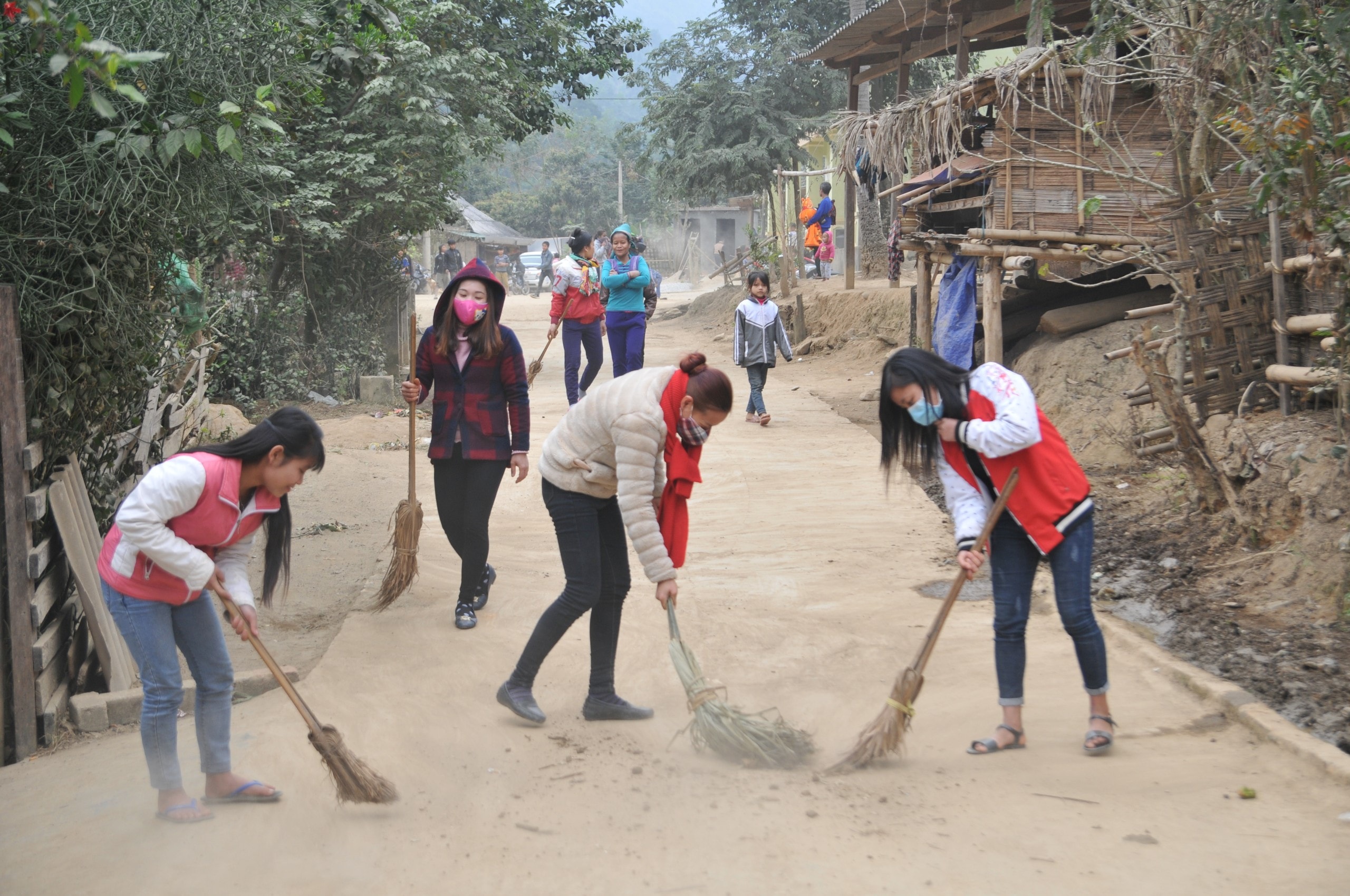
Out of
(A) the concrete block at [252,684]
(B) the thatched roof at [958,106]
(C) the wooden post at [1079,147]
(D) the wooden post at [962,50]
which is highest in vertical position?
(D) the wooden post at [962,50]

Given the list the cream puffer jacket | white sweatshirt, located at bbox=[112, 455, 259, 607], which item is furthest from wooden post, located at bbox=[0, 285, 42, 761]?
the cream puffer jacket

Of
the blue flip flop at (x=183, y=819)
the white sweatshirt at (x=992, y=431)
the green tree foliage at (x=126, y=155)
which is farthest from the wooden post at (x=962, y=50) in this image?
the blue flip flop at (x=183, y=819)

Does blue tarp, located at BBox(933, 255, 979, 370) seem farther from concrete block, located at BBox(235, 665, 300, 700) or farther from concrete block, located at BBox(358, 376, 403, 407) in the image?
concrete block, located at BBox(235, 665, 300, 700)

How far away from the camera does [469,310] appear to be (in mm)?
5074

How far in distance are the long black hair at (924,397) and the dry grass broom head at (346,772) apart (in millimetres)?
1995

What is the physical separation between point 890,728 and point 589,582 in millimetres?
1189

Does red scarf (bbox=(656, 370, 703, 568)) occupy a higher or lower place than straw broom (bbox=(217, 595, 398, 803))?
higher

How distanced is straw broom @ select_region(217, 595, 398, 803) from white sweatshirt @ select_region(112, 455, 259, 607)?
253mm

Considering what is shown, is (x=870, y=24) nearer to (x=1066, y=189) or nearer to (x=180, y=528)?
(x=1066, y=189)

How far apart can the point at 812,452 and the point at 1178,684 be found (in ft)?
17.7

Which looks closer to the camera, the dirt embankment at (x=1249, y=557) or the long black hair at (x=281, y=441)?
the long black hair at (x=281, y=441)

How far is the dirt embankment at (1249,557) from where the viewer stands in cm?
458

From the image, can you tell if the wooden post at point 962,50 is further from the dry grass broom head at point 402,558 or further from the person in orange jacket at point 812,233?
the dry grass broom head at point 402,558

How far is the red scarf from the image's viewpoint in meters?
3.73
